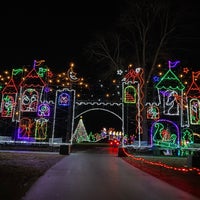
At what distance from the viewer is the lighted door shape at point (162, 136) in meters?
26.9

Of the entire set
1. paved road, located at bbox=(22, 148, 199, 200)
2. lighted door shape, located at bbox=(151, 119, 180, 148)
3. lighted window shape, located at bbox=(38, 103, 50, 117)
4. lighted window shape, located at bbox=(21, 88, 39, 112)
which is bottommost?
paved road, located at bbox=(22, 148, 199, 200)

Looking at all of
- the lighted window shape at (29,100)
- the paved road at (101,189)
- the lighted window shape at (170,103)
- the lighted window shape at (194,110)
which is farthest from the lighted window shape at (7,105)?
the paved road at (101,189)

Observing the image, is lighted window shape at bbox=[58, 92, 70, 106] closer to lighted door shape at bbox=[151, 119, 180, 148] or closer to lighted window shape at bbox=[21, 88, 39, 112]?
lighted window shape at bbox=[21, 88, 39, 112]

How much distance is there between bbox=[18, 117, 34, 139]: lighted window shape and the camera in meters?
28.2

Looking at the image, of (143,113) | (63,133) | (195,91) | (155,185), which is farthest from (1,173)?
(63,133)

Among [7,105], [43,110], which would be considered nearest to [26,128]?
[43,110]

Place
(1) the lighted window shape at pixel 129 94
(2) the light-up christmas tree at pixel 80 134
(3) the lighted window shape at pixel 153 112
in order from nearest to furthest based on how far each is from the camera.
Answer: (1) the lighted window shape at pixel 129 94 < (3) the lighted window shape at pixel 153 112 < (2) the light-up christmas tree at pixel 80 134

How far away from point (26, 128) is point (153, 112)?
34.3 feet

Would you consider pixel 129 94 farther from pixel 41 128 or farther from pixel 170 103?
pixel 41 128

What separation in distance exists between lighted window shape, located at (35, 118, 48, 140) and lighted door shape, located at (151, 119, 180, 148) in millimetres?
8691

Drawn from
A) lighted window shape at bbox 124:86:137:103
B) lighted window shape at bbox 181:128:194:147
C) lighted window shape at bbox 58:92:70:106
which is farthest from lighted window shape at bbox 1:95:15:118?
lighted window shape at bbox 181:128:194:147

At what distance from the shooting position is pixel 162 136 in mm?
27312

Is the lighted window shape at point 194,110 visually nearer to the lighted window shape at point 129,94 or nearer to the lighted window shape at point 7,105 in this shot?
the lighted window shape at point 129,94

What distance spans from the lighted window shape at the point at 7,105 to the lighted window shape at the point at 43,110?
224 cm
